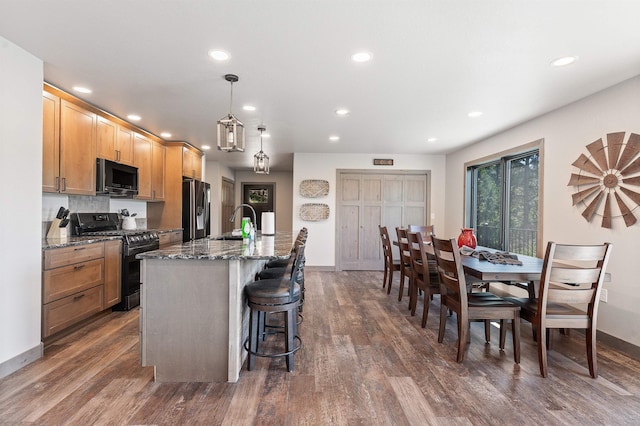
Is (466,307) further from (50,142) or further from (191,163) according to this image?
(191,163)

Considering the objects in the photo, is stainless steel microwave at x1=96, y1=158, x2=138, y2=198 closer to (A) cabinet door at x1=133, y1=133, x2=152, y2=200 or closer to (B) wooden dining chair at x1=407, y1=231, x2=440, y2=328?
(A) cabinet door at x1=133, y1=133, x2=152, y2=200

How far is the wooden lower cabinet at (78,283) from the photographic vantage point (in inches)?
108

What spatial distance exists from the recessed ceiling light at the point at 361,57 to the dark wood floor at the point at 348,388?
2333 mm

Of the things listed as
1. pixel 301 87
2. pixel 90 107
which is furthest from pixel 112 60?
pixel 301 87

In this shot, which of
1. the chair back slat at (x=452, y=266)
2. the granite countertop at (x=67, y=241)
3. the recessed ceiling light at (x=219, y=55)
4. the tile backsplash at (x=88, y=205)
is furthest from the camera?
the tile backsplash at (x=88, y=205)

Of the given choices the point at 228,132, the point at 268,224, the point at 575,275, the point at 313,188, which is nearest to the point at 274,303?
the point at 228,132

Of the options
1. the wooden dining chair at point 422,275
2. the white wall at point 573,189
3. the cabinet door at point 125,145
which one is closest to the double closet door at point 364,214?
the white wall at point 573,189

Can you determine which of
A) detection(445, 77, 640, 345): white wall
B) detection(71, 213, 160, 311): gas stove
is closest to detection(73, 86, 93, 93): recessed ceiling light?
detection(71, 213, 160, 311): gas stove

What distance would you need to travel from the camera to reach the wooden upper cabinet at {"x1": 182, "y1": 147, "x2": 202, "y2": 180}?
550cm

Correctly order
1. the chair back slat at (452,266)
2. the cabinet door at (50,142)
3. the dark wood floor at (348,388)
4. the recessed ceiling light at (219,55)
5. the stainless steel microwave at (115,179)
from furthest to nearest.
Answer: the stainless steel microwave at (115,179) → the cabinet door at (50,142) → the chair back slat at (452,266) → the recessed ceiling light at (219,55) → the dark wood floor at (348,388)

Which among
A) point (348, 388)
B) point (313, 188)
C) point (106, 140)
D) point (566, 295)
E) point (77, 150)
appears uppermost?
point (106, 140)

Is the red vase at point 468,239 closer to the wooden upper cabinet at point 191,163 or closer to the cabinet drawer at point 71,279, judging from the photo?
the cabinet drawer at point 71,279

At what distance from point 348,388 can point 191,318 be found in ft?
3.78

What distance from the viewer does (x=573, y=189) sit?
341cm
